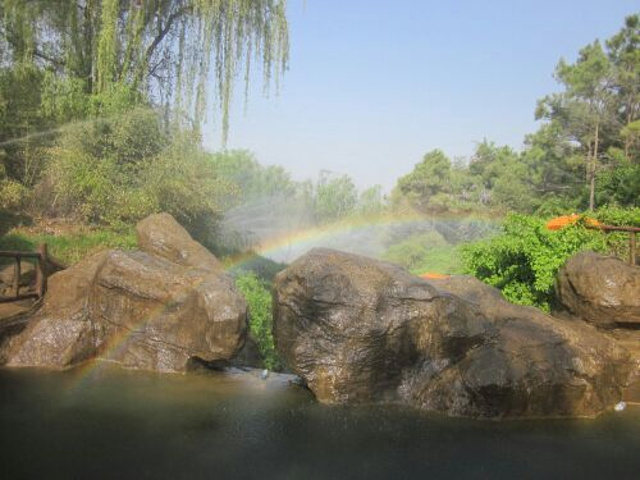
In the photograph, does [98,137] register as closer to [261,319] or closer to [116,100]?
[116,100]

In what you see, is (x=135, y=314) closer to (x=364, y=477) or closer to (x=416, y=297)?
(x=416, y=297)

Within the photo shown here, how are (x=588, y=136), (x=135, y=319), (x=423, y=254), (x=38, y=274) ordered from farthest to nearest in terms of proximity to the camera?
(x=588, y=136)
(x=423, y=254)
(x=38, y=274)
(x=135, y=319)

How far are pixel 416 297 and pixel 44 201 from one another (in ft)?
45.4

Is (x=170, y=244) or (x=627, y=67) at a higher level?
(x=627, y=67)

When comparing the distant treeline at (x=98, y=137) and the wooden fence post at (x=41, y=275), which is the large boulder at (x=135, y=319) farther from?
the distant treeline at (x=98, y=137)

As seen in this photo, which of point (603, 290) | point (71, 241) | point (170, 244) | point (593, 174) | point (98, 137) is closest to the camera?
point (603, 290)

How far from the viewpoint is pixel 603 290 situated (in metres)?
8.74

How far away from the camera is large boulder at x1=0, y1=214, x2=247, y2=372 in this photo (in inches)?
372

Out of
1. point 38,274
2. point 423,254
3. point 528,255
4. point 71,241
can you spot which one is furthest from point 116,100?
point 423,254

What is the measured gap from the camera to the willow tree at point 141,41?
60.2 ft

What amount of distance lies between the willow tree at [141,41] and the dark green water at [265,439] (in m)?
12.0

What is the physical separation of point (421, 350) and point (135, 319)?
16.3 feet

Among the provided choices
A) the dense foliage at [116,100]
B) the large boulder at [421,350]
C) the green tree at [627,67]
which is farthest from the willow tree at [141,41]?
the green tree at [627,67]

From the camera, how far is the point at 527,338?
319 inches
